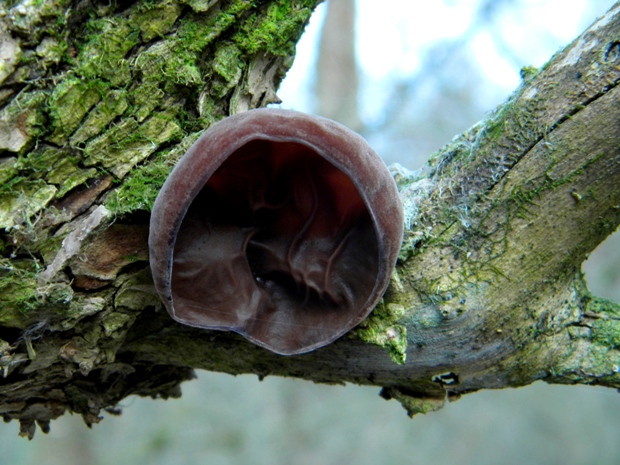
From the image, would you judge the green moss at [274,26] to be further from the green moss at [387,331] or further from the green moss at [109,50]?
the green moss at [387,331]

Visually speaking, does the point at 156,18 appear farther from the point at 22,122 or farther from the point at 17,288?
the point at 17,288

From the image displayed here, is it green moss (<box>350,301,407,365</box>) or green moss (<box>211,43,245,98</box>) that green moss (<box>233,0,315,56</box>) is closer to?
green moss (<box>211,43,245,98</box>)

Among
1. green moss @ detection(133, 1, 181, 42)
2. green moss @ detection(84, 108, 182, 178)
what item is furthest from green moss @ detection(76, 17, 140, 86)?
→ green moss @ detection(84, 108, 182, 178)

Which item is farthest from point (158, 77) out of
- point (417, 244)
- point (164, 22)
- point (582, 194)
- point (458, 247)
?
point (582, 194)

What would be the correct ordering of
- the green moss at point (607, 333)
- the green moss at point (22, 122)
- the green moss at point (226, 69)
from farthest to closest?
the green moss at point (607, 333), the green moss at point (226, 69), the green moss at point (22, 122)

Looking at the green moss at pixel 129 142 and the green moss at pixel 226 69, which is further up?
the green moss at pixel 226 69

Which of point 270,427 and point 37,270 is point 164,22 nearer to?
point 37,270

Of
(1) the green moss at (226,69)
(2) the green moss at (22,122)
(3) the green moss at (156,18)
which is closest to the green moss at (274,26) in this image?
(1) the green moss at (226,69)

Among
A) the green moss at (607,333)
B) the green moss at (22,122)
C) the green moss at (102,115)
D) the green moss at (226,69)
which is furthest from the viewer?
the green moss at (607,333)

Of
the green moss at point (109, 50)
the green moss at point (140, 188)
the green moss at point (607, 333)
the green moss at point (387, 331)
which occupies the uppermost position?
the green moss at point (109, 50)

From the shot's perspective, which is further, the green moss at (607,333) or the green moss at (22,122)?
the green moss at (607,333)
